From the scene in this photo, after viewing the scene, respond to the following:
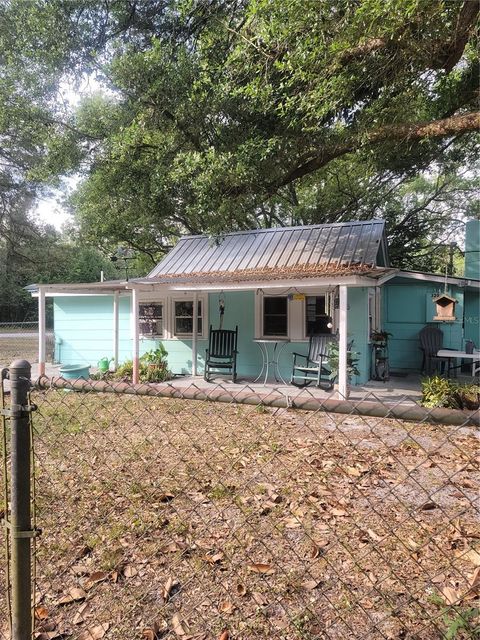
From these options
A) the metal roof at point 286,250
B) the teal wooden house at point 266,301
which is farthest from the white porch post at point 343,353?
the metal roof at point 286,250

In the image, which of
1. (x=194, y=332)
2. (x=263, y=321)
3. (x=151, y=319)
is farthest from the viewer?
(x=151, y=319)

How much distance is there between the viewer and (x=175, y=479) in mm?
3686

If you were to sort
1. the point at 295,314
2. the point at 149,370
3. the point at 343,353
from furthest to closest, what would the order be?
the point at 149,370
the point at 295,314
the point at 343,353

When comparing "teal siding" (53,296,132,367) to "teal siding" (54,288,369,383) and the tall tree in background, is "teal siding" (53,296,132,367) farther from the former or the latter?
the tall tree in background

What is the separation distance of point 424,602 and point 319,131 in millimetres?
5814

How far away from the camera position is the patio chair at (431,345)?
32.6 ft

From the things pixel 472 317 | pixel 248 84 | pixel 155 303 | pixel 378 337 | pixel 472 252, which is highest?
pixel 248 84

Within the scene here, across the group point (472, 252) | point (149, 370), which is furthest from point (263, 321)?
point (472, 252)

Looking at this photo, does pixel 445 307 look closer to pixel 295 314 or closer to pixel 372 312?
pixel 372 312

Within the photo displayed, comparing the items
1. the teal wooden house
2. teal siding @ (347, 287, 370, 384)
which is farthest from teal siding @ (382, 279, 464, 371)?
teal siding @ (347, 287, 370, 384)

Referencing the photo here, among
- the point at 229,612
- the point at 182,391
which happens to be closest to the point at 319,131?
the point at 182,391

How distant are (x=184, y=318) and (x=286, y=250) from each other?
3.19m

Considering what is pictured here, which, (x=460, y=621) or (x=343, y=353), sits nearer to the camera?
(x=460, y=621)

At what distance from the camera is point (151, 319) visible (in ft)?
36.7
